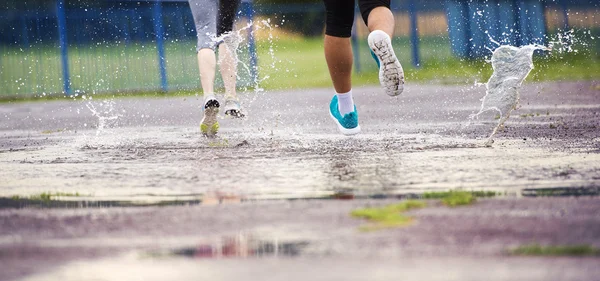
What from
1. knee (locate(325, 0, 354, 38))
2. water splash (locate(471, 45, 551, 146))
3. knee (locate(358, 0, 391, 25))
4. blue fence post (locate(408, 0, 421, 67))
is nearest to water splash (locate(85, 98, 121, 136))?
knee (locate(325, 0, 354, 38))

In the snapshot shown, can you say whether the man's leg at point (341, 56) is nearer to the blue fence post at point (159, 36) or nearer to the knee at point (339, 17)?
the knee at point (339, 17)

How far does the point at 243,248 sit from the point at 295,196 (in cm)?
102

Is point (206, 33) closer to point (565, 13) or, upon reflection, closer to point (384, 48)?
point (384, 48)

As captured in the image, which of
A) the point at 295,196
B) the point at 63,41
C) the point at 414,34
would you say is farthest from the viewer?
the point at 414,34

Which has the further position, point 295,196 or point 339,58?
point 339,58

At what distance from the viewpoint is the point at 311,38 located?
72.6 feet

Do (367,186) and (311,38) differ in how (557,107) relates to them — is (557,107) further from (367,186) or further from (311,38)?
(311,38)

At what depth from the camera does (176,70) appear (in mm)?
15375

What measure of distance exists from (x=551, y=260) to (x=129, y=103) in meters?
9.43

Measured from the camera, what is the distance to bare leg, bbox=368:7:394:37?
598 centimetres

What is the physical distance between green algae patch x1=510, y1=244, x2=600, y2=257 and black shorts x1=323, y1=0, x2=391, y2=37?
10.3ft

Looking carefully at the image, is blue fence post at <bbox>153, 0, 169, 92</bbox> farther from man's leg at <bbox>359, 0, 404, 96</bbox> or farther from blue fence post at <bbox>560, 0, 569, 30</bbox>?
man's leg at <bbox>359, 0, 404, 96</bbox>

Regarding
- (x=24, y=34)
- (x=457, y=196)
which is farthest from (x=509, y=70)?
(x=24, y=34)

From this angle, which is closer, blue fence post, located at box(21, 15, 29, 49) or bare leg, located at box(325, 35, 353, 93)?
bare leg, located at box(325, 35, 353, 93)
